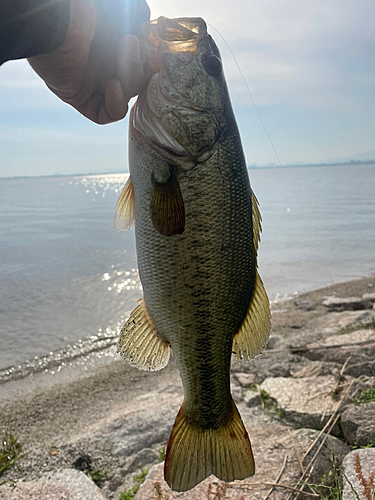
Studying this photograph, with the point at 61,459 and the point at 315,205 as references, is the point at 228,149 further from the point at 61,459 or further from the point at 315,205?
the point at 315,205

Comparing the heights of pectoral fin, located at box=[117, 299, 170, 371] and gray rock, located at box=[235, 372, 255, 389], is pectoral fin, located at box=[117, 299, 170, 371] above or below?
above

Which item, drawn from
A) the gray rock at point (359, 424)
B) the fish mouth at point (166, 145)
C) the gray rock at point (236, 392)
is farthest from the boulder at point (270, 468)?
the fish mouth at point (166, 145)

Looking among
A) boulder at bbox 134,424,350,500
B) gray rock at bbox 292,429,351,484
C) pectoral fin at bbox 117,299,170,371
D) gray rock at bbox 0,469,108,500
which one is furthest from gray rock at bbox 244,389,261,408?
pectoral fin at bbox 117,299,170,371

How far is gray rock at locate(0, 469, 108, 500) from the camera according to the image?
3.21 metres

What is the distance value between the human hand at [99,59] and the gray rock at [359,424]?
3.32 meters

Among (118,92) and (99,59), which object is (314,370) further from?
(99,59)

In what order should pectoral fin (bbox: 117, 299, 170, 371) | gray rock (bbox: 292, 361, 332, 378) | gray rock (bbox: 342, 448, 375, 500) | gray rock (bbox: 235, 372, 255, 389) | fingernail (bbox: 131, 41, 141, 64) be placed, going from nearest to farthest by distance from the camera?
fingernail (bbox: 131, 41, 141, 64) → pectoral fin (bbox: 117, 299, 170, 371) → gray rock (bbox: 342, 448, 375, 500) → gray rock (bbox: 292, 361, 332, 378) → gray rock (bbox: 235, 372, 255, 389)

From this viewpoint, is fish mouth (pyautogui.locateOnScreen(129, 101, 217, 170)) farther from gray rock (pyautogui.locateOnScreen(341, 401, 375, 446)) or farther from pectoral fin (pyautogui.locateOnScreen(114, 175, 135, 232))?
gray rock (pyautogui.locateOnScreen(341, 401, 375, 446))

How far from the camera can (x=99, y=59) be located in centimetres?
196

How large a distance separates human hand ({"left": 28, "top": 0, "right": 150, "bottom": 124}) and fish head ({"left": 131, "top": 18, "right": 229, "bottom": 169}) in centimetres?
8

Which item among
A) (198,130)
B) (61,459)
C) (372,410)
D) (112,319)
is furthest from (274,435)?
(112,319)

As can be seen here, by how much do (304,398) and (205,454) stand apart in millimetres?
2588

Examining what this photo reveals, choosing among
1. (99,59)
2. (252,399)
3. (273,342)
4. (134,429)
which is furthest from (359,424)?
(273,342)

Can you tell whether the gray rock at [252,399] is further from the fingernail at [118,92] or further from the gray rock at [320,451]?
the fingernail at [118,92]
